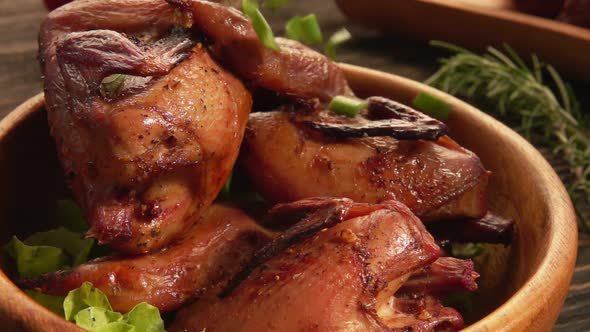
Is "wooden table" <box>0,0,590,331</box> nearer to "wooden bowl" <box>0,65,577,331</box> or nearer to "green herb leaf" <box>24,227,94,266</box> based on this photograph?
"wooden bowl" <box>0,65,577,331</box>

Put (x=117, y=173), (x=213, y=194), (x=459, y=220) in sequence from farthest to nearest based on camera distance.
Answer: (x=459, y=220) → (x=213, y=194) → (x=117, y=173)

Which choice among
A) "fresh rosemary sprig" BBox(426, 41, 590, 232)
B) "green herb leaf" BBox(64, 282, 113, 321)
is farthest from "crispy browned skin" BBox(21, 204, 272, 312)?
"fresh rosemary sprig" BBox(426, 41, 590, 232)

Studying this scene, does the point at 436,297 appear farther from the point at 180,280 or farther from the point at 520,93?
the point at 520,93

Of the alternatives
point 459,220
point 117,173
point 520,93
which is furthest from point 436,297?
point 520,93

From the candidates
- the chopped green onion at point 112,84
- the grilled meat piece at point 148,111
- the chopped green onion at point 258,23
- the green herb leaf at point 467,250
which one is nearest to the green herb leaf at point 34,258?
the grilled meat piece at point 148,111

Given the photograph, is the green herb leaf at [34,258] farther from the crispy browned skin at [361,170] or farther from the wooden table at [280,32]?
the wooden table at [280,32]

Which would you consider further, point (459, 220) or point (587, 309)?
point (587, 309)
